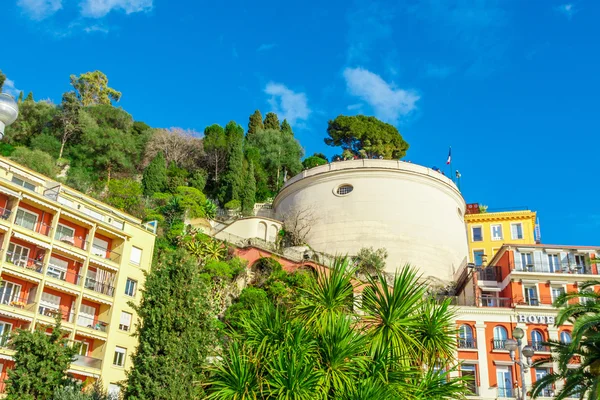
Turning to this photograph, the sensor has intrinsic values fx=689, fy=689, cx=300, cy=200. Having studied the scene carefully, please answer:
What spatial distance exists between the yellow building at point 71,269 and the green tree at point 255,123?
139ft

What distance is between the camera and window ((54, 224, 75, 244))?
34812mm

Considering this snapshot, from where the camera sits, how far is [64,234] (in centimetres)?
3519

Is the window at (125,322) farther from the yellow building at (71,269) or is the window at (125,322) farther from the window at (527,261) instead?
the window at (527,261)

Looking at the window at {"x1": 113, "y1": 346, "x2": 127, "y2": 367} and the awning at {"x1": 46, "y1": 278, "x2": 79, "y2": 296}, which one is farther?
the window at {"x1": 113, "y1": 346, "x2": 127, "y2": 367}

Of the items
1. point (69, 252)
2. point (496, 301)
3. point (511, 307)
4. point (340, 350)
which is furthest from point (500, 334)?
point (340, 350)

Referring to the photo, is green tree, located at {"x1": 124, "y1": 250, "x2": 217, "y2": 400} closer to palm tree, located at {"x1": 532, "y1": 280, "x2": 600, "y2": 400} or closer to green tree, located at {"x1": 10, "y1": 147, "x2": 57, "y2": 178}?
palm tree, located at {"x1": 532, "y1": 280, "x2": 600, "y2": 400}

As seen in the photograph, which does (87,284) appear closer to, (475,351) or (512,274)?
(475,351)

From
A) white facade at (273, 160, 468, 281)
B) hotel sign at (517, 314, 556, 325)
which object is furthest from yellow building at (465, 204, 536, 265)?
hotel sign at (517, 314, 556, 325)

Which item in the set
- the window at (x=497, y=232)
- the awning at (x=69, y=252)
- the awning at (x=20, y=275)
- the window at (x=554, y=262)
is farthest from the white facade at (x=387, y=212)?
the awning at (x=20, y=275)

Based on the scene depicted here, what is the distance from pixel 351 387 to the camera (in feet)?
56.3

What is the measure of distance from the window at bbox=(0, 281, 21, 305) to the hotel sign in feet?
88.5

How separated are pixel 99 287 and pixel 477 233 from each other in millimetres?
36849

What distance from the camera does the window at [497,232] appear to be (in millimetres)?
60219

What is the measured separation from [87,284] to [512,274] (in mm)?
24236
